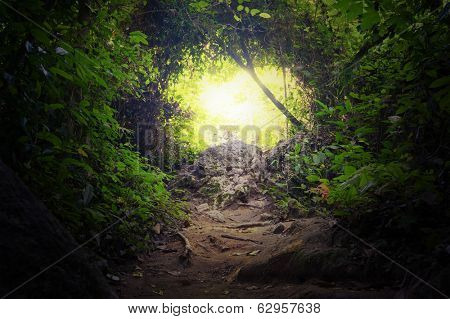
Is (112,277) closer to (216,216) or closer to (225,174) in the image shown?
(216,216)

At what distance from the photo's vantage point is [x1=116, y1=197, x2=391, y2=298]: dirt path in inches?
98.7

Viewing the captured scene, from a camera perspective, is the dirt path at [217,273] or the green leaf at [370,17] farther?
the dirt path at [217,273]

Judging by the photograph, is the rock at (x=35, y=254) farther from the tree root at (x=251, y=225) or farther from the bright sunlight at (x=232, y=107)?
the bright sunlight at (x=232, y=107)

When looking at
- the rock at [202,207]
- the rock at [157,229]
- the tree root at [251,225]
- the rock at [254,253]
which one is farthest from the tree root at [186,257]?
the rock at [202,207]

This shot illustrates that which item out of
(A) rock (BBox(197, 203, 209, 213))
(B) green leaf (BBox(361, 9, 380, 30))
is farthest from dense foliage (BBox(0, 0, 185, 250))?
(A) rock (BBox(197, 203, 209, 213))

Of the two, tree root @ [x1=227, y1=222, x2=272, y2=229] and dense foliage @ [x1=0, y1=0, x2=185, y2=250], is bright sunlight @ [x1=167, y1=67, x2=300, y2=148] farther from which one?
dense foliage @ [x1=0, y1=0, x2=185, y2=250]

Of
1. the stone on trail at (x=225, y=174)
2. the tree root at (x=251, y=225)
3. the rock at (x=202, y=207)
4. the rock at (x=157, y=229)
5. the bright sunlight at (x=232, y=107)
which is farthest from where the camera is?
the bright sunlight at (x=232, y=107)

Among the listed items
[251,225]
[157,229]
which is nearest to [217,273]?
[157,229]

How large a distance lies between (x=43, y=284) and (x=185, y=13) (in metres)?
7.20

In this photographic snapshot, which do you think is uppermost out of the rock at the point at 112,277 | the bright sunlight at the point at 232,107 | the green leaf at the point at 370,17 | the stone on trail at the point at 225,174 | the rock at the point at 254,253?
the bright sunlight at the point at 232,107

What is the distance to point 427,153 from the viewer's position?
9.07ft

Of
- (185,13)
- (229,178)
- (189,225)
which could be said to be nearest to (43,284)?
(189,225)

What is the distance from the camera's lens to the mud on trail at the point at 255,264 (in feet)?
8.22

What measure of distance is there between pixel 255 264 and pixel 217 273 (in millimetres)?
658
